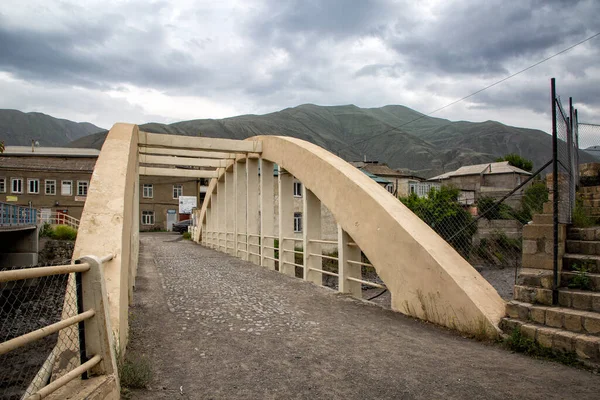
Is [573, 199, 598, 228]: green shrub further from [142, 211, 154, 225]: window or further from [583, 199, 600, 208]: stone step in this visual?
[142, 211, 154, 225]: window

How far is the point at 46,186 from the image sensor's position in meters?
38.9

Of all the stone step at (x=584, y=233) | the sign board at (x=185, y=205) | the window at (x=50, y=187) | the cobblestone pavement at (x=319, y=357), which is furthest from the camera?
the sign board at (x=185, y=205)

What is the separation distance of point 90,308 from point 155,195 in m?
42.7

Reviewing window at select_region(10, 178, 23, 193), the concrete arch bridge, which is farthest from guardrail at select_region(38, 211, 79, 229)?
the concrete arch bridge

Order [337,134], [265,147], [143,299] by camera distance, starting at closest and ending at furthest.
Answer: [143,299]
[265,147]
[337,134]

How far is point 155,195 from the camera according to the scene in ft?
143

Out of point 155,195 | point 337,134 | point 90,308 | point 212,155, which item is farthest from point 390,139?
point 90,308

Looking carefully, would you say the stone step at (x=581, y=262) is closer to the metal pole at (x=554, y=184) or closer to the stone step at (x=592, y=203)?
the metal pole at (x=554, y=184)

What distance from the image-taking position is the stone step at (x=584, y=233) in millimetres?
4941

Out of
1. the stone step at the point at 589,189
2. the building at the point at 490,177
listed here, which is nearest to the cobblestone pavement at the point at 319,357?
the stone step at the point at 589,189

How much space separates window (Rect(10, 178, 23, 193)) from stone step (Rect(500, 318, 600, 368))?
139 ft

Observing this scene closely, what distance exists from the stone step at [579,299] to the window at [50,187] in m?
41.9

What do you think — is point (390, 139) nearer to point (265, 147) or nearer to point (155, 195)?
point (155, 195)

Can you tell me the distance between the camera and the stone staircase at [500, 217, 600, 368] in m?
4.09
